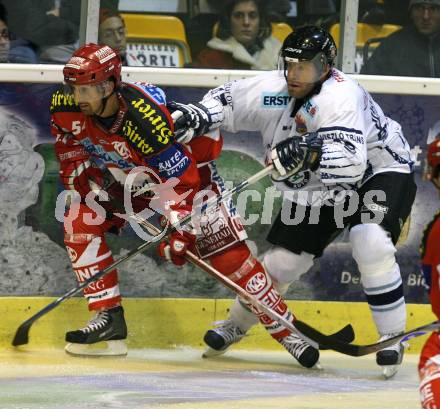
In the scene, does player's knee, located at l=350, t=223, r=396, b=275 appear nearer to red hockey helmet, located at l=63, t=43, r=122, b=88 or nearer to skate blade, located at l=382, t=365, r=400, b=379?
skate blade, located at l=382, t=365, r=400, b=379

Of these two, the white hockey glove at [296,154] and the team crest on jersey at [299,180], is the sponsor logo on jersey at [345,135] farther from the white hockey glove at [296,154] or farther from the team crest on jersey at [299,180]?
the team crest on jersey at [299,180]

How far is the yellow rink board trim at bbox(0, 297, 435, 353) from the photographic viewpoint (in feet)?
17.5

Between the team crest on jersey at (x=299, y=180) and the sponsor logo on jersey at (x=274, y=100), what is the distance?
27 centimetres

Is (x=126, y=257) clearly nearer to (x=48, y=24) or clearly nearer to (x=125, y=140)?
(x=125, y=140)

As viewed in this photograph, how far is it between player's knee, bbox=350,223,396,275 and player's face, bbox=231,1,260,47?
1087 millimetres

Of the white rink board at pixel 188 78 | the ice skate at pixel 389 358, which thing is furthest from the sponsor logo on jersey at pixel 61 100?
the ice skate at pixel 389 358

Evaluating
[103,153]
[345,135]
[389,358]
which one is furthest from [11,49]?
[389,358]

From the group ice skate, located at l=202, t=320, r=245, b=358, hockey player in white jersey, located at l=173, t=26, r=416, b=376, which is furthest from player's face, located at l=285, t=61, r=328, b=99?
ice skate, located at l=202, t=320, r=245, b=358

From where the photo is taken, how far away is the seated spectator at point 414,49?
553 cm

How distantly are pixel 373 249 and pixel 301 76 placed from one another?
2.29ft

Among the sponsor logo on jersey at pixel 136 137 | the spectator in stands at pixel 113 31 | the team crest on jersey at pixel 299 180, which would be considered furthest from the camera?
the spectator in stands at pixel 113 31

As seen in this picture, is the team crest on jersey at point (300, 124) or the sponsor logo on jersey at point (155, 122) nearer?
the sponsor logo on jersey at point (155, 122)

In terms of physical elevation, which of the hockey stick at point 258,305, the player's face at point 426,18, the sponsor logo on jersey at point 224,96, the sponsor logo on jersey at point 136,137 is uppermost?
the player's face at point 426,18

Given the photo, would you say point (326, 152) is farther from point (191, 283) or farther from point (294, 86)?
point (191, 283)
